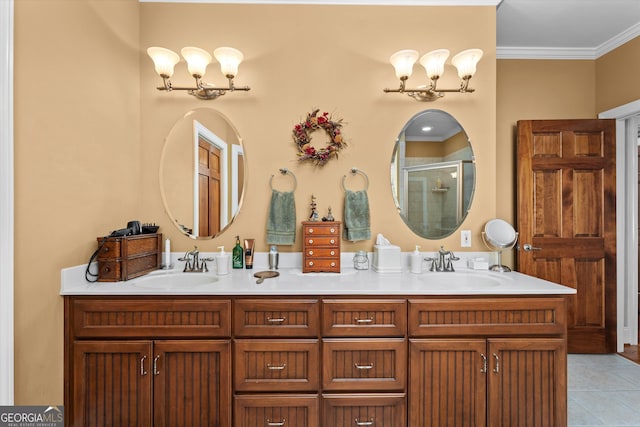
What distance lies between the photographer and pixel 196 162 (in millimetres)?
2053

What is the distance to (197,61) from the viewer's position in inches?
73.9

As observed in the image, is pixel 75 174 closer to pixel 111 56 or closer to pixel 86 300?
pixel 86 300

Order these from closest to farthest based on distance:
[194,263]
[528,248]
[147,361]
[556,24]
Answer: [147,361] < [194,263] < [556,24] < [528,248]

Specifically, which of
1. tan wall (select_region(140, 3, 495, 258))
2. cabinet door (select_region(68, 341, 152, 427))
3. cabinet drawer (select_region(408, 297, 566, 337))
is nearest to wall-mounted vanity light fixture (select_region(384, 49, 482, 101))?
tan wall (select_region(140, 3, 495, 258))

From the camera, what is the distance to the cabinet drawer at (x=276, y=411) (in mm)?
1431

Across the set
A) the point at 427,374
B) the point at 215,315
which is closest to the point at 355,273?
the point at 427,374

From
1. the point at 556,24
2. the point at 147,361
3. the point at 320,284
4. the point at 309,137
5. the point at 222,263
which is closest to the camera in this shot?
the point at 147,361

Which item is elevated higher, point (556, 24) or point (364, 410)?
point (556, 24)

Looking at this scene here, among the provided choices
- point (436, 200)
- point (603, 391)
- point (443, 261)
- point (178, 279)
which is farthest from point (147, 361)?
point (603, 391)

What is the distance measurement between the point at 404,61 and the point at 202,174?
5.04 feet

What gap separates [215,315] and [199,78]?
149 centimetres

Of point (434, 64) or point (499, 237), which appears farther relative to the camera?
point (499, 237)

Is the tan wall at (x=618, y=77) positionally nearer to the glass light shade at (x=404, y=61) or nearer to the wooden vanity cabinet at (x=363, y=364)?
the glass light shade at (x=404, y=61)

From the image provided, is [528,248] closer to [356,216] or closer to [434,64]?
[356,216]
